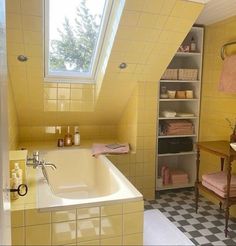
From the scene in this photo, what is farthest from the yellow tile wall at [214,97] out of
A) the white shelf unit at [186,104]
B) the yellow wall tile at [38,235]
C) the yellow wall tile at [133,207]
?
the yellow wall tile at [38,235]

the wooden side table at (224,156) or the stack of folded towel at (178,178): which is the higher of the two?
the wooden side table at (224,156)

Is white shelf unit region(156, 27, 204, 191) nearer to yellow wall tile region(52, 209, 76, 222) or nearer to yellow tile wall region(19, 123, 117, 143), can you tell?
yellow tile wall region(19, 123, 117, 143)

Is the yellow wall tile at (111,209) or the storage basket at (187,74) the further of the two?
the storage basket at (187,74)

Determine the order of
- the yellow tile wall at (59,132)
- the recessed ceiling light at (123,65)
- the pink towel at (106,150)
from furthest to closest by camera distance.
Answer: the yellow tile wall at (59,132), the pink towel at (106,150), the recessed ceiling light at (123,65)

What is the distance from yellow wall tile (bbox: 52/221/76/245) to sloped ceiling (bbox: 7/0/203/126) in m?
1.47

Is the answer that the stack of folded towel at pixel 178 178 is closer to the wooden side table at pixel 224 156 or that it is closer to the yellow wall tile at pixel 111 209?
→ the wooden side table at pixel 224 156

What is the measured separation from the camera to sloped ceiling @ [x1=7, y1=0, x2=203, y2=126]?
2102 millimetres

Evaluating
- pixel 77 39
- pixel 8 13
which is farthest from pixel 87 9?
pixel 8 13

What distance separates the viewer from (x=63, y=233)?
1.75m

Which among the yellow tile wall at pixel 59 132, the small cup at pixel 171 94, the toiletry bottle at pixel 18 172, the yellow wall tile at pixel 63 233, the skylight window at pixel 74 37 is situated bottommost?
the yellow wall tile at pixel 63 233

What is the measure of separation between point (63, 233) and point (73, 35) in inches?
75.1

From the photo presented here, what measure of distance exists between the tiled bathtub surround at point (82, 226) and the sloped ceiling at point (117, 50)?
1.38 meters

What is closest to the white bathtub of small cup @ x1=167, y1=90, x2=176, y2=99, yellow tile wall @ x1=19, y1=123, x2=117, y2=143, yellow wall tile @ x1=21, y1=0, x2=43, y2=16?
yellow tile wall @ x1=19, y1=123, x2=117, y2=143

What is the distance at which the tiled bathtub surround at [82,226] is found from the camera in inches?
66.6
